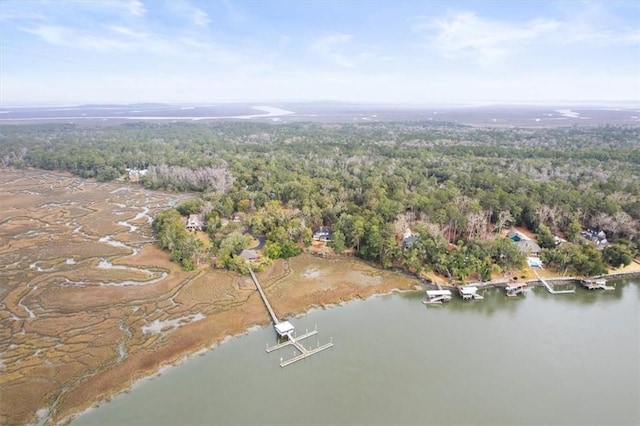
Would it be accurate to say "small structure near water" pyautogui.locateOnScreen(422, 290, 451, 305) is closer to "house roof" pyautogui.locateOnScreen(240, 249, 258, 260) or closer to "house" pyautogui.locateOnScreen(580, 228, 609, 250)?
"house roof" pyautogui.locateOnScreen(240, 249, 258, 260)

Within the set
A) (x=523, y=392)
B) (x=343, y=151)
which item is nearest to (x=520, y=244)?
(x=523, y=392)

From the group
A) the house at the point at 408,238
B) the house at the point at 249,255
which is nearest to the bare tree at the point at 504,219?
the house at the point at 408,238

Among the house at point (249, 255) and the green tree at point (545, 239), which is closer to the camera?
the house at point (249, 255)

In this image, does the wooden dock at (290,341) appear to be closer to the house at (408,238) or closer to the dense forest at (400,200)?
the dense forest at (400,200)

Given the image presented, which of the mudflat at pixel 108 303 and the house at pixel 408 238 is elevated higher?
the house at pixel 408 238

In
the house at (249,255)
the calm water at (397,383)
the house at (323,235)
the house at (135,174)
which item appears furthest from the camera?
the house at (135,174)

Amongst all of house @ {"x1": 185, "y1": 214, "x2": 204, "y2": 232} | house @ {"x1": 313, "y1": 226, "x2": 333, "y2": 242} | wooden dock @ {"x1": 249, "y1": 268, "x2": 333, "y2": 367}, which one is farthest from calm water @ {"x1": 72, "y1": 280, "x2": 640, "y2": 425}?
house @ {"x1": 185, "y1": 214, "x2": 204, "y2": 232}

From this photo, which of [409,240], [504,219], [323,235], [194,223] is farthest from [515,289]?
[194,223]
